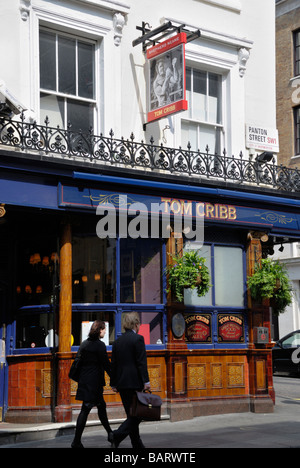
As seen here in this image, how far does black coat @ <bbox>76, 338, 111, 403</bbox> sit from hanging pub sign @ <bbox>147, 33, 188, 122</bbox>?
4.95 meters

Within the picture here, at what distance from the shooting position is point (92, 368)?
10.7 meters

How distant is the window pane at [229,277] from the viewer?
15.3 metres

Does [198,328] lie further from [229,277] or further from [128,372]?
[128,372]

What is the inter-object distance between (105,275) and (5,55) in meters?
4.21

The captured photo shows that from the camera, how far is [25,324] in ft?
44.8

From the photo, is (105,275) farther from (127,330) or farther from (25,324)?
(127,330)

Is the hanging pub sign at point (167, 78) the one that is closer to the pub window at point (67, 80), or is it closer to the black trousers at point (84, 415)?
the pub window at point (67, 80)

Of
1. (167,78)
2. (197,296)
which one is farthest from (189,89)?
(197,296)

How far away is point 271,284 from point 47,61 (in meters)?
5.99

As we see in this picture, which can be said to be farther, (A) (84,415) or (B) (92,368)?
(B) (92,368)

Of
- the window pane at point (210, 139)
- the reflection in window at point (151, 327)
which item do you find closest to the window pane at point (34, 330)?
the reflection in window at point (151, 327)
